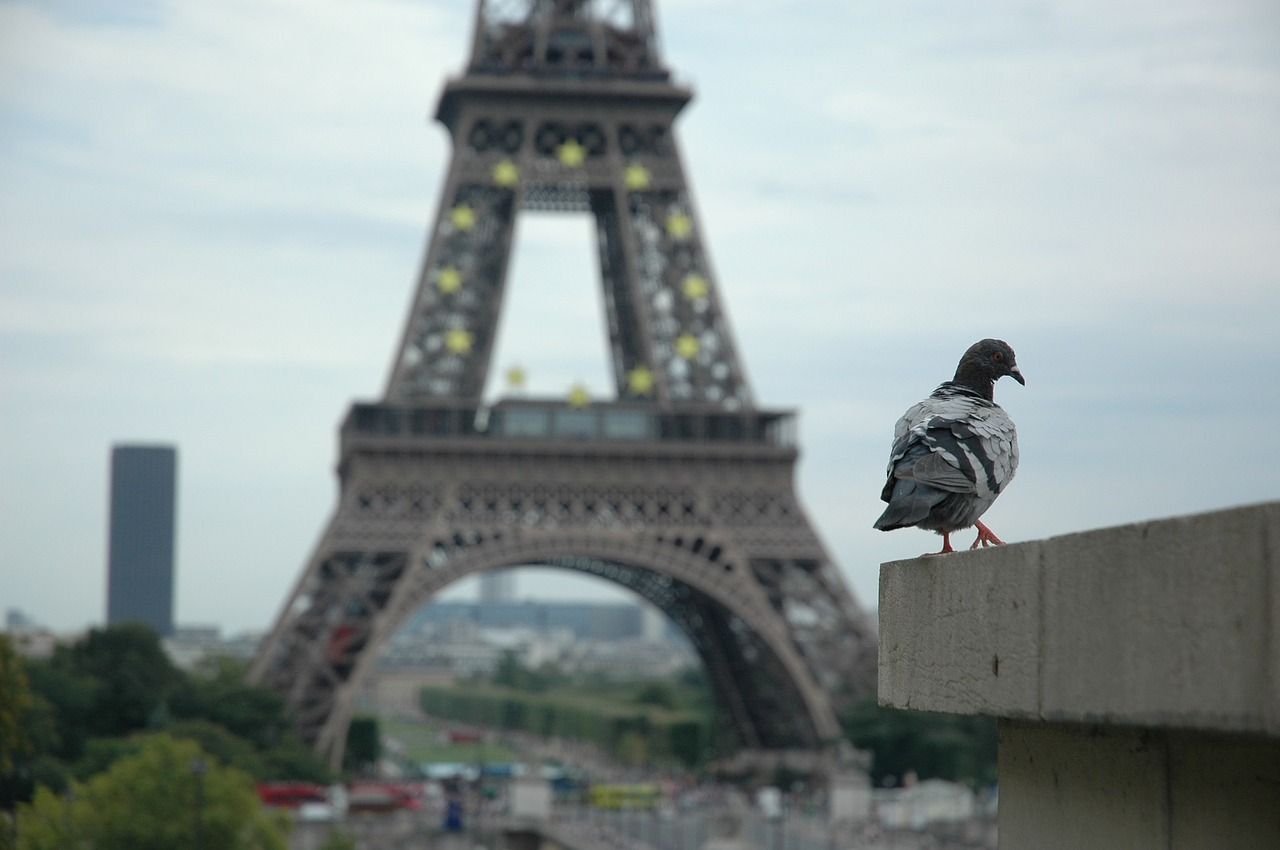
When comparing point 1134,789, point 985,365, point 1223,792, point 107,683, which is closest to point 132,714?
point 107,683

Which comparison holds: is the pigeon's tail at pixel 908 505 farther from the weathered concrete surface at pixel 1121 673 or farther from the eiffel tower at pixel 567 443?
the eiffel tower at pixel 567 443

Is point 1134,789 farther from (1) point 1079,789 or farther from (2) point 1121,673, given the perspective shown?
(2) point 1121,673

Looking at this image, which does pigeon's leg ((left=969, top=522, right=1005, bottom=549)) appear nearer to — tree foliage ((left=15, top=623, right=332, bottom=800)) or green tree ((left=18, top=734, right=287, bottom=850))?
green tree ((left=18, top=734, right=287, bottom=850))

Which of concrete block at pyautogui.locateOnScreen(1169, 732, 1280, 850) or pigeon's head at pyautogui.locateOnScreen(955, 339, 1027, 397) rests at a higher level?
pigeon's head at pyautogui.locateOnScreen(955, 339, 1027, 397)

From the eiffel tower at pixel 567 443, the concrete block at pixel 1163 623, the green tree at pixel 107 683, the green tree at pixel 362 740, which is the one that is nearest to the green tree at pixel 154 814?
the eiffel tower at pixel 567 443

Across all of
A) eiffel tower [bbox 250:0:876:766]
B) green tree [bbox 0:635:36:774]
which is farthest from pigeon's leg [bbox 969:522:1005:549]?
eiffel tower [bbox 250:0:876:766]

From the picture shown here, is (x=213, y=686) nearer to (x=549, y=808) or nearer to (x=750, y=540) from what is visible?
(x=549, y=808)

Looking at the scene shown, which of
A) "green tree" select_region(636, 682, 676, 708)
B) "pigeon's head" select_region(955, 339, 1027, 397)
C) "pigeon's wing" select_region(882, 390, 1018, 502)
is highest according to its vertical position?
"pigeon's head" select_region(955, 339, 1027, 397)

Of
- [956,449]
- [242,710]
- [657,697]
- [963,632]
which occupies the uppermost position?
[956,449]
